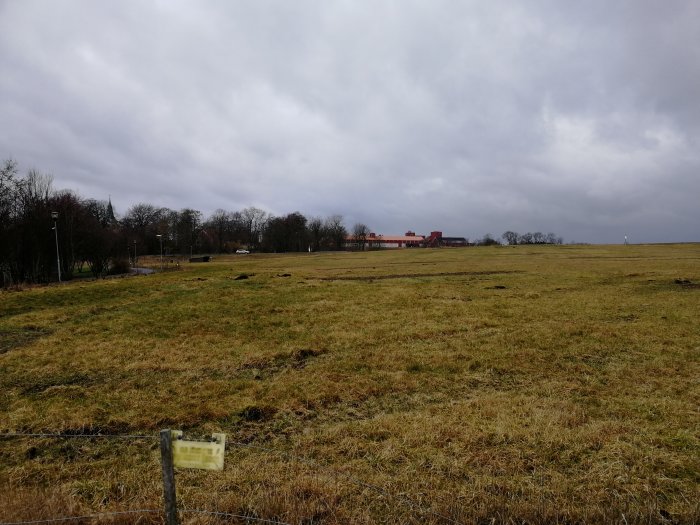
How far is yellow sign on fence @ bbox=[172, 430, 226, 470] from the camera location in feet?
10.7

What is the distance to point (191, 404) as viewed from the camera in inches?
315

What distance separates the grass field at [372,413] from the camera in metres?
4.68

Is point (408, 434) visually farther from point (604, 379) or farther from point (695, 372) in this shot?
point (695, 372)

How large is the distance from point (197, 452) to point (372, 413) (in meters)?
4.82

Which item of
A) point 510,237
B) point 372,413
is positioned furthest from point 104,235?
point 510,237

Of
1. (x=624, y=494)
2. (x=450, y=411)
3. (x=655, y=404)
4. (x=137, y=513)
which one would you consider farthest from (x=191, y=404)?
(x=655, y=404)

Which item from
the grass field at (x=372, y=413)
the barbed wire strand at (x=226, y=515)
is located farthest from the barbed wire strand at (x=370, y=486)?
the barbed wire strand at (x=226, y=515)

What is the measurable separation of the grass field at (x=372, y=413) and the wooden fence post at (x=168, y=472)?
811mm

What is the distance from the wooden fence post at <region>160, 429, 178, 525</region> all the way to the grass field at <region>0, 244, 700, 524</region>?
0.81 m

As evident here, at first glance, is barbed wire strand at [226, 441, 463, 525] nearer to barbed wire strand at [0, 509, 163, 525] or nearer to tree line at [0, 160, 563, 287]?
barbed wire strand at [0, 509, 163, 525]

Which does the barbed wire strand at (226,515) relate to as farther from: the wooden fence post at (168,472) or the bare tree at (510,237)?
the bare tree at (510,237)

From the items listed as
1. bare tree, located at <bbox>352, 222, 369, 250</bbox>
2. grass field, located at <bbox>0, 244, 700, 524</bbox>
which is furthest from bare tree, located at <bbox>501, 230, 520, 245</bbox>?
grass field, located at <bbox>0, 244, 700, 524</bbox>

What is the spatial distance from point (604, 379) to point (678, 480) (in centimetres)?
452

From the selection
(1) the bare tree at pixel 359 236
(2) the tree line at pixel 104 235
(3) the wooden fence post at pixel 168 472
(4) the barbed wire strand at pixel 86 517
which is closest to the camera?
(3) the wooden fence post at pixel 168 472
